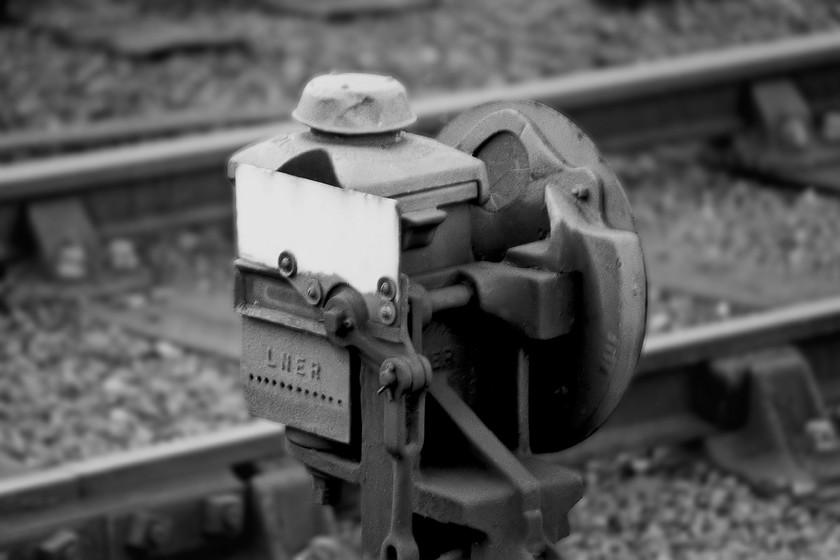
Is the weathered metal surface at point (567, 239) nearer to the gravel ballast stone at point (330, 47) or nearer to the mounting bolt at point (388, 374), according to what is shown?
the mounting bolt at point (388, 374)

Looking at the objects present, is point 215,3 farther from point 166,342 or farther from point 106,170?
point 166,342

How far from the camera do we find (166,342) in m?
6.00

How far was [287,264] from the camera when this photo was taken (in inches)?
127

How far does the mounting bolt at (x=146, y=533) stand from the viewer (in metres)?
4.31

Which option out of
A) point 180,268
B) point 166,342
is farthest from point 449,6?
point 166,342

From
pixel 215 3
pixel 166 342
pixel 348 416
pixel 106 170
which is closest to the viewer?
pixel 348 416

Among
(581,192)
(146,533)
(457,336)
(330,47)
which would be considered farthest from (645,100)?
(457,336)

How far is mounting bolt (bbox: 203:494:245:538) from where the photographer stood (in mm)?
4410

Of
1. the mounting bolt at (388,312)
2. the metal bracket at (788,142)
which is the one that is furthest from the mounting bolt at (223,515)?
the metal bracket at (788,142)

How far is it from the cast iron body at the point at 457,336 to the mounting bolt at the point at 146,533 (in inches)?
38.7

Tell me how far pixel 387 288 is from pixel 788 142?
5.40 meters

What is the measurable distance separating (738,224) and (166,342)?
9.12ft

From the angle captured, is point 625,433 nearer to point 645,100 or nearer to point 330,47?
point 645,100

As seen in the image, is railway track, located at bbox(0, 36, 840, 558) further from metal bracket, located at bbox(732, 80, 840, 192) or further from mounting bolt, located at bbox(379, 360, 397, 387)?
mounting bolt, located at bbox(379, 360, 397, 387)
